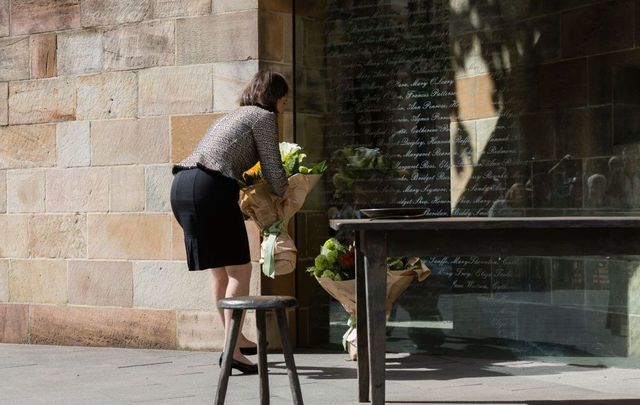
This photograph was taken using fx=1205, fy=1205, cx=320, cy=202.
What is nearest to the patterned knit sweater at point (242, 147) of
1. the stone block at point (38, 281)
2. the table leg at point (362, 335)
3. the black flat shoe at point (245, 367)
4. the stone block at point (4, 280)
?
the black flat shoe at point (245, 367)

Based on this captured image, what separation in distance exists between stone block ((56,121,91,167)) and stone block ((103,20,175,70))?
19.8 inches

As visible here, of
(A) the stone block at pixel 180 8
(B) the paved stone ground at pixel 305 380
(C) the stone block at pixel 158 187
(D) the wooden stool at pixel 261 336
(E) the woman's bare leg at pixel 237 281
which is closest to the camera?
(D) the wooden stool at pixel 261 336

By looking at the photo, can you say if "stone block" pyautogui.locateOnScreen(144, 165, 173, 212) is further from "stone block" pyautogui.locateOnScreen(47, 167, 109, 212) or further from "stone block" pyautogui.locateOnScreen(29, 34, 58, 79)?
"stone block" pyautogui.locateOnScreen(29, 34, 58, 79)

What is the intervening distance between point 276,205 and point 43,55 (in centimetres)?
277

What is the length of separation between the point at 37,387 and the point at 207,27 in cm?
284

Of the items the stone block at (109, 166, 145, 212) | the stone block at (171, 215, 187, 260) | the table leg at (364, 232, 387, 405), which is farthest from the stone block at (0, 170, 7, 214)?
the table leg at (364, 232, 387, 405)

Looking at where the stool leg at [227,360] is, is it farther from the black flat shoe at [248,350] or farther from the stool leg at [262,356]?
the black flat shoe at [248,350]

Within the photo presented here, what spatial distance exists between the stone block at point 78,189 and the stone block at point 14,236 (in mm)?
297

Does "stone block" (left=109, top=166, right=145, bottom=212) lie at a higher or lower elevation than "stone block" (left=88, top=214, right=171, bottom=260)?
higher

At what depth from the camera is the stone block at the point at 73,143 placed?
8.87 metres

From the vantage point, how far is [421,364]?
7.64m

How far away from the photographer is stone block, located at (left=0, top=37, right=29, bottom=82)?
9180mm

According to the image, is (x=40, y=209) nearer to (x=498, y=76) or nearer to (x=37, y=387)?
(x=37, y=387)

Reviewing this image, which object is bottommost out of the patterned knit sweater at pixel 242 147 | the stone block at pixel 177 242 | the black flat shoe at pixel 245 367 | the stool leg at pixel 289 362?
the black flat shoe at pixel 245 367
